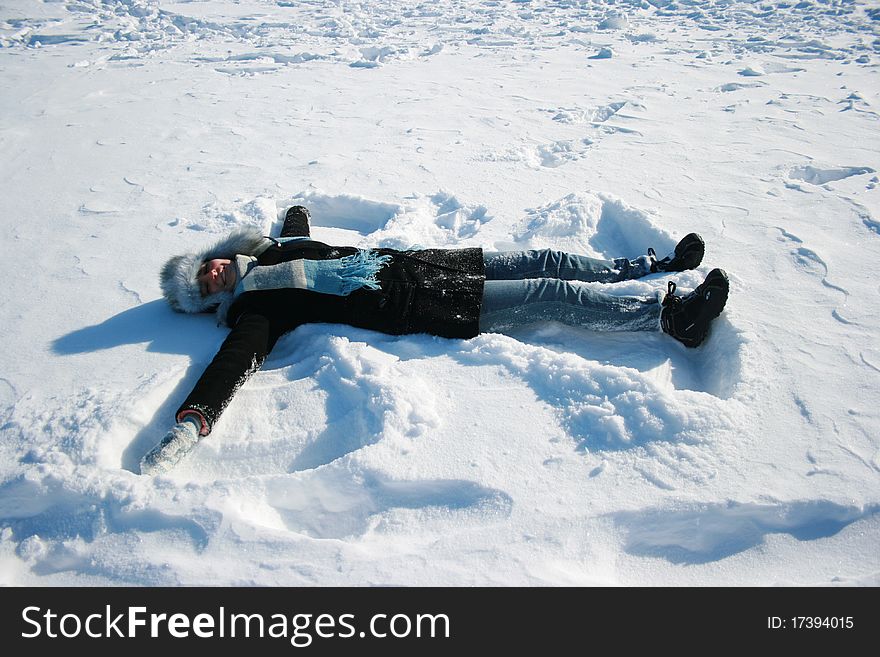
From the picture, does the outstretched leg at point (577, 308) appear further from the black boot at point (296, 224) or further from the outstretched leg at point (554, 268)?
the black boot at point (296, 224)

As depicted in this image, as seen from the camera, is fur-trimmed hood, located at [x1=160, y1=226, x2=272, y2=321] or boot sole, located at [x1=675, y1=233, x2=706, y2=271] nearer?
fur-trimmed hood, located at [x1=160, y1=226, x2=272, y2=321]

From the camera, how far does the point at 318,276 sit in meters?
2.44

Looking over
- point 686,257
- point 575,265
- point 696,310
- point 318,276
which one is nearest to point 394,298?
point 318,276

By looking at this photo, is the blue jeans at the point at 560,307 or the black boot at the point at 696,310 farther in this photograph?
the blue jeans at the point at 560,307

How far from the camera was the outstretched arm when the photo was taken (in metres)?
1.79

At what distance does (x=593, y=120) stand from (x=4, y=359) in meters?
4.67

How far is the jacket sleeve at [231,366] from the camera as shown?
194cm

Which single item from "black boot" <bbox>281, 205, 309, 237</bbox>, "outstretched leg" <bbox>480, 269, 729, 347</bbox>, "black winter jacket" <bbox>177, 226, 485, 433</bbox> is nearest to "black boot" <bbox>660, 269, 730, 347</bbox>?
"outstretched leg" <bbox>480, 269, 729, 347</bbox>

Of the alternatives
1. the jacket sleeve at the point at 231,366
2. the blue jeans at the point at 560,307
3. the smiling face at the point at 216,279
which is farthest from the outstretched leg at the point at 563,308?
the smiling face at the point at 216,279
